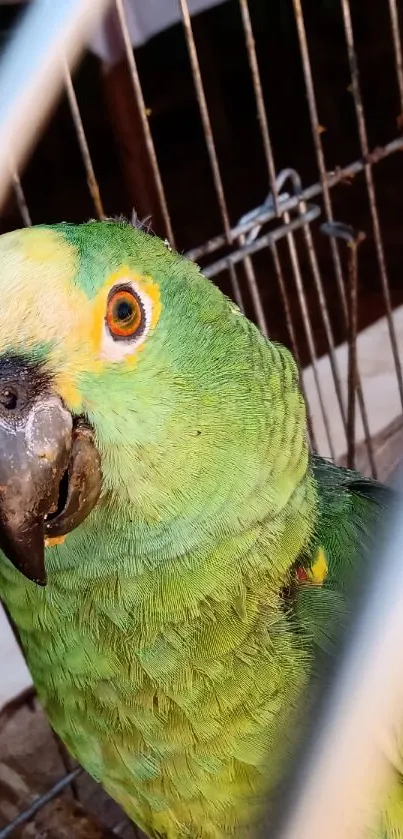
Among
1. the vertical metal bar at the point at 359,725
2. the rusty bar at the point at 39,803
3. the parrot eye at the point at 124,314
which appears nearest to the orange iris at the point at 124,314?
the parrot eye at the point at 124,314

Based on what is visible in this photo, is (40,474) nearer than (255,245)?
Yes

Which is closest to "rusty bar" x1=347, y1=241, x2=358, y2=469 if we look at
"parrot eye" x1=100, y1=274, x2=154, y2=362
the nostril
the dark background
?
"parrot eye" x1=100, y1=274, x2=154, y2=362

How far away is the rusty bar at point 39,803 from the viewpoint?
1.09m

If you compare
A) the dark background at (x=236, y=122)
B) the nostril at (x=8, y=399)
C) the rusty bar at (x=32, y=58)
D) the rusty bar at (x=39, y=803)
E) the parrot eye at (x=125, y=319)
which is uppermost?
the dark background at (x=236, y=122)

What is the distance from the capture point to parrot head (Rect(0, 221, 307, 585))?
531 millimetres

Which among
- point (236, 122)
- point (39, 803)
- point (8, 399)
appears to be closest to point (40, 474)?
point (8, 399)

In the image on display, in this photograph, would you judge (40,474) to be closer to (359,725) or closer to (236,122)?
(359,725)

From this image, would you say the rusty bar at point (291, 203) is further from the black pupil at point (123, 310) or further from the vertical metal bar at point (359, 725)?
the vertical metal bar at point (359, 725)

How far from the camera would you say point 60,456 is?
0.53 m

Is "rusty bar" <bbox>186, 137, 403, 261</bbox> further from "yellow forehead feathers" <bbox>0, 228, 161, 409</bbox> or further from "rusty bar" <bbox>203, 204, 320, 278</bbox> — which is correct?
"yellow forehead feathers" <bbox>0, 228, 161, 409</bbox>

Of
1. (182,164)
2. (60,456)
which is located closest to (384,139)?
(182,164)

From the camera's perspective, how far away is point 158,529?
625mm

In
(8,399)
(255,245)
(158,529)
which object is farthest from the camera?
(255,245)

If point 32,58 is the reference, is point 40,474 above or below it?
below
